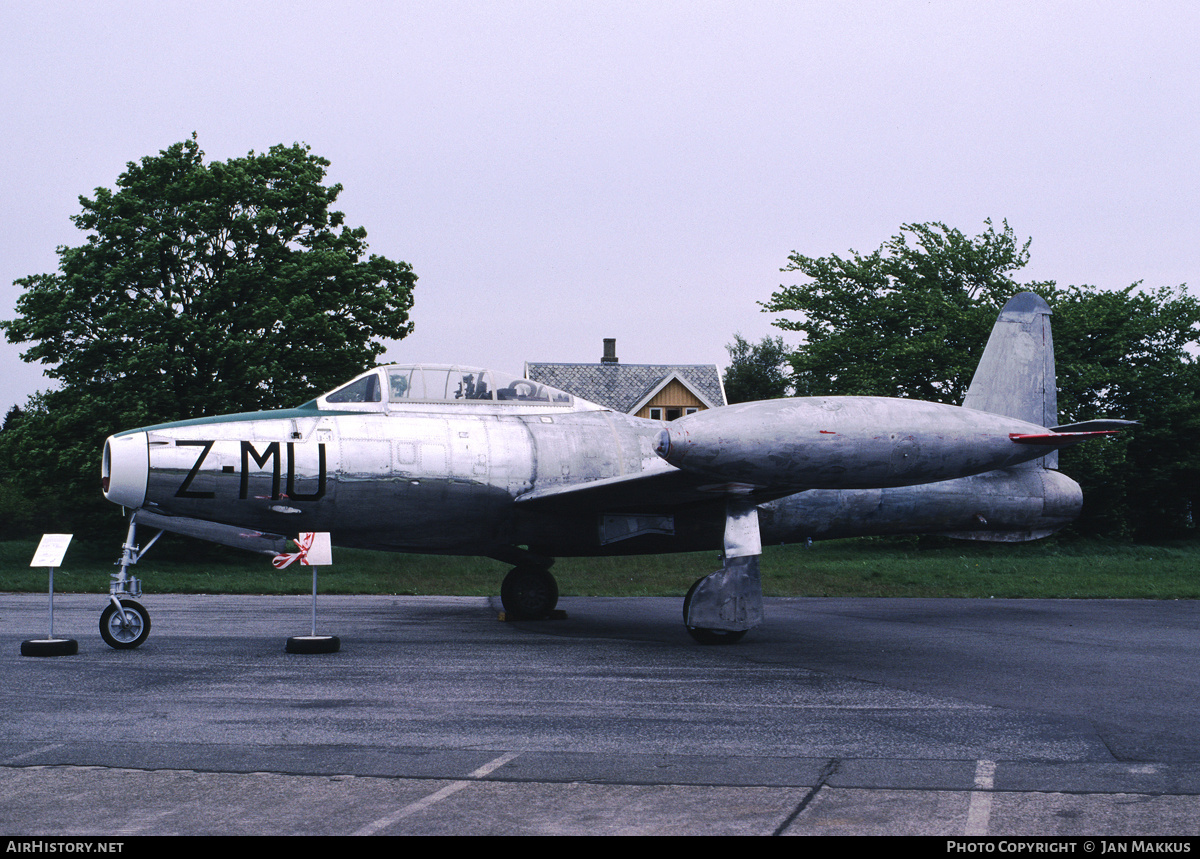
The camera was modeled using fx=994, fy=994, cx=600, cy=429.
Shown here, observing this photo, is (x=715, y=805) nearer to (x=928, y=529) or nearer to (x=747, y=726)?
(x=747, y=726)

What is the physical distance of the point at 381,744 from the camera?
6.65 m

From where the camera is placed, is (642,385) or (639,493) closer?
(639,493)

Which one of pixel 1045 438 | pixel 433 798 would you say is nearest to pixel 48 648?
pixel 433 798

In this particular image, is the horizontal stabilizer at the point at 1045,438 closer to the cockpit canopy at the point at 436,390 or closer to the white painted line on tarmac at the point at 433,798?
the cockpit canopy at the point at 436,390

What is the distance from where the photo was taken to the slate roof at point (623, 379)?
5259cm

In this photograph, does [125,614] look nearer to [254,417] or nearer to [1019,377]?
[254,417]

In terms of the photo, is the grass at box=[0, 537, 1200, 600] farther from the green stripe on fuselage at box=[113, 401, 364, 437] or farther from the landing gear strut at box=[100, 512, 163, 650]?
the landing gear strut at box=[100, 512, 163, 650]

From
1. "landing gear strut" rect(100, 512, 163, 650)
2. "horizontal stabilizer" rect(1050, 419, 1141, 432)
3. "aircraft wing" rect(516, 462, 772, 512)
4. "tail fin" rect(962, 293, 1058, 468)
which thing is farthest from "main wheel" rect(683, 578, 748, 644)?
"landing gear strut" rect(100, 512, 163, 650)

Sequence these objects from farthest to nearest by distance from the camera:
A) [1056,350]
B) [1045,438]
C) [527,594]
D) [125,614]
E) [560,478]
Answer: [1056,350], [527,594], [560,478], [125,614], [1045,438]

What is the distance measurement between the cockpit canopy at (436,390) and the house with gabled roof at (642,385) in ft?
123

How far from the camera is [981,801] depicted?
17.2 ft

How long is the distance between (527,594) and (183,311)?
22408mm

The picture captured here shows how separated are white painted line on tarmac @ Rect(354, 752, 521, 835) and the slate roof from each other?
150 feet

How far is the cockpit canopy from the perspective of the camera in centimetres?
1320
